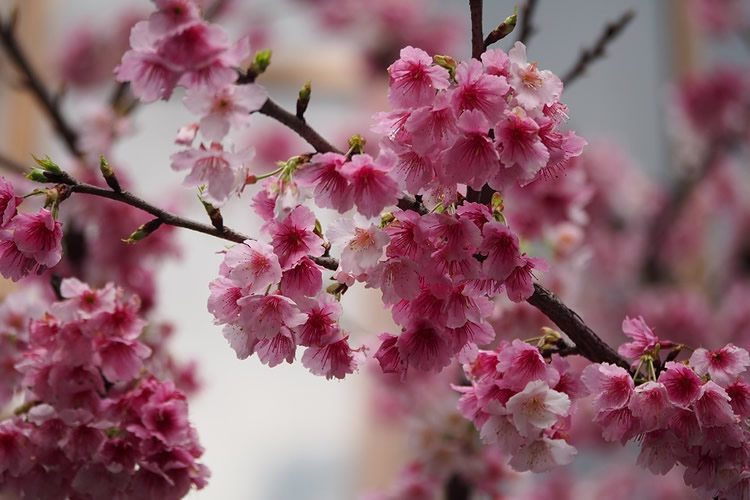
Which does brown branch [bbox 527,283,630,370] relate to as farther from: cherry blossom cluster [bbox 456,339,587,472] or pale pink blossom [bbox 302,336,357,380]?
pale pink blossom [bbox 302,336,357,380]

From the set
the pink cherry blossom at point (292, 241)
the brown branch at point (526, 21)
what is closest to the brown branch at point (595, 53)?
the brown branch at point (526, 21)

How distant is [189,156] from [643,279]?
1.36 meters

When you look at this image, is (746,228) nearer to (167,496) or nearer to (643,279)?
(643,279)

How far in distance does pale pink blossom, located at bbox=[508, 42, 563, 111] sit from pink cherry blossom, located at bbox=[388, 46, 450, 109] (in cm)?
4

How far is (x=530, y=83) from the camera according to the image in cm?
44

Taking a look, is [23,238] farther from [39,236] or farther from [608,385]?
[608,385]

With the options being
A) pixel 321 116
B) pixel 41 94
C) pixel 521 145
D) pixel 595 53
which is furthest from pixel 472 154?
pixel 321 116

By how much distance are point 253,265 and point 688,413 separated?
0.29 metres

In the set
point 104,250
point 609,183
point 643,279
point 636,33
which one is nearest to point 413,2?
point 636,33

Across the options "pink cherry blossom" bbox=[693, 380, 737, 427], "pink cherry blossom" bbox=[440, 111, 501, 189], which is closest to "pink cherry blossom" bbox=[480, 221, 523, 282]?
"pink cherry blossom" bbox=[440, 111, 501, 189]

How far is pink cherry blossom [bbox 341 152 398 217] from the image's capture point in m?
0.43

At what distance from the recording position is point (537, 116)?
0.45 metres

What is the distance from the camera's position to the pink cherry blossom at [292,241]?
0.46m

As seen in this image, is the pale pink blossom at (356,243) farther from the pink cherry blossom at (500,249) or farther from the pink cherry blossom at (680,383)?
the pink cherry blossom at (680,383)
